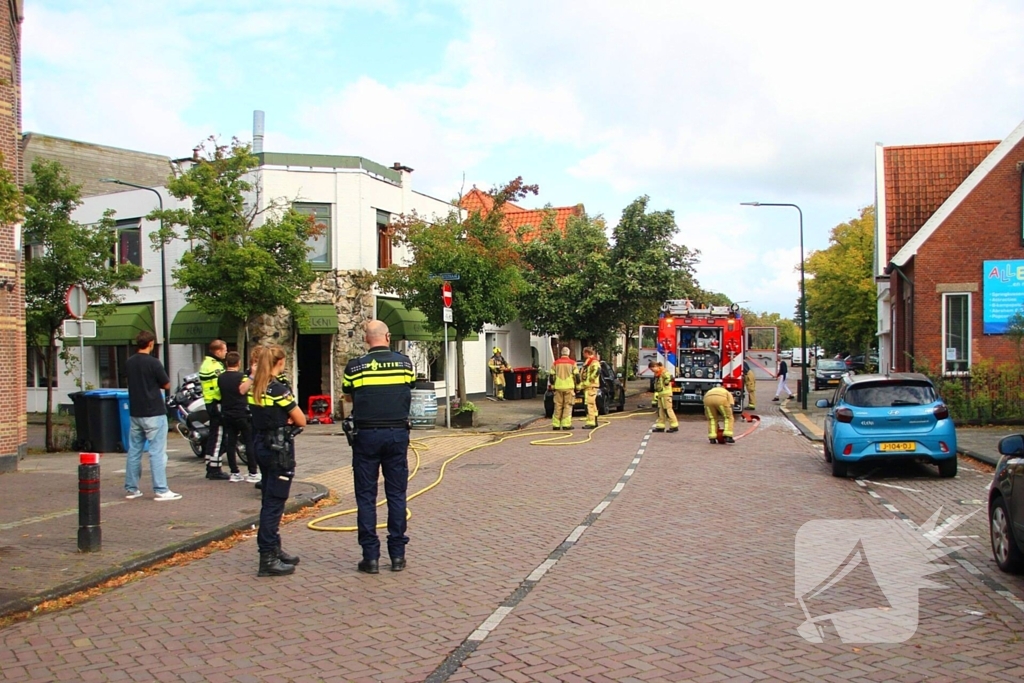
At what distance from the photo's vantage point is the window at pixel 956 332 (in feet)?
76.5

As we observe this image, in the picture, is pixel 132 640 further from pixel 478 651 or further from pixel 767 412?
pixel 767 412

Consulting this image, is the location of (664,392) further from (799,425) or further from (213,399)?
(213,399)

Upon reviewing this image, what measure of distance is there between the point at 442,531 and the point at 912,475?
792 cm

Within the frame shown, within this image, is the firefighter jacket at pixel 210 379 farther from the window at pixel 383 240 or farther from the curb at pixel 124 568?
the window at pixel 383 240

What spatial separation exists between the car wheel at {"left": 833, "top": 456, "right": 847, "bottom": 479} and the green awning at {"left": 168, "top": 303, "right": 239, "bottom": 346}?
48.7 feet

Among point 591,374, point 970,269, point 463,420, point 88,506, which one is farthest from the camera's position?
point 970,269

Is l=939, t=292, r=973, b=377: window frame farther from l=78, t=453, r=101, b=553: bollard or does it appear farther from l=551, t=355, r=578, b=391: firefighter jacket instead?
l=78, t=453, r=101, b=553: bollard

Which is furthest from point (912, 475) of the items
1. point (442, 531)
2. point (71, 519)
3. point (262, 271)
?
point (262, 271)

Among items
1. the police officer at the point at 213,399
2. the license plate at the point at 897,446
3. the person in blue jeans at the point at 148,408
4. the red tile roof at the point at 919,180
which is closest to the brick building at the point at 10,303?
the police officer at the point at 213,399

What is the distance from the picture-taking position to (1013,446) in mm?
7066

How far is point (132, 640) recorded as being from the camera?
5.70m

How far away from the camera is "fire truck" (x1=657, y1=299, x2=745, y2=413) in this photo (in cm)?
2525

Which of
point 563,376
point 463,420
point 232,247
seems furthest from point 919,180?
point 232,247

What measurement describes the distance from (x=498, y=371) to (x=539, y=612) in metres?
25.9
